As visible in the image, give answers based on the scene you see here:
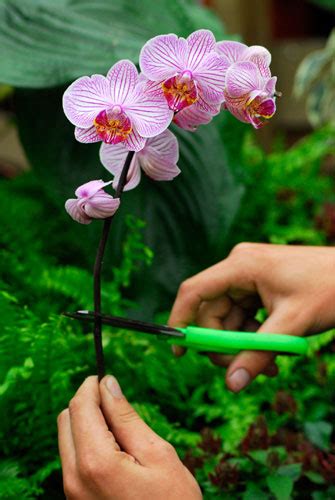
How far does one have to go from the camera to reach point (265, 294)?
108cm

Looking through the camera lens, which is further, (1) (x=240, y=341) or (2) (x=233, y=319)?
(2) (x=233, y=319)

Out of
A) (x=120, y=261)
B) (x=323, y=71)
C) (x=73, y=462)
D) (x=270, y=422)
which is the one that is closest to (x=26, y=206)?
(x=120, y=261)

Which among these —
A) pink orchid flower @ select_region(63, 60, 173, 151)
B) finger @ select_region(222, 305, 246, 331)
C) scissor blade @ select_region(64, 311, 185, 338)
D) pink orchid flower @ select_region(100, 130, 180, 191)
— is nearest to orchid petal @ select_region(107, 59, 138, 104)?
pink orchid flower @ select_region(63, 60, 173, 151)

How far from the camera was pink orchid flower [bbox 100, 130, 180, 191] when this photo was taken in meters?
0.92

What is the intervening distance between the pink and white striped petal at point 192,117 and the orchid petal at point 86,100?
106 millimetres

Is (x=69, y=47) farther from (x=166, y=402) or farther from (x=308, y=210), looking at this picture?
(x=308, y=210)

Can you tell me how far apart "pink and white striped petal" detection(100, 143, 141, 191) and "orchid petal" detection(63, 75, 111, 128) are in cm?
12

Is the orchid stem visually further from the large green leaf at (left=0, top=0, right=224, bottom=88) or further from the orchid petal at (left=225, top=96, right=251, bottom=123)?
the large green leaf at (left=0, top=0, right=224, bottom=88)

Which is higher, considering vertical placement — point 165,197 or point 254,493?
point 165,197

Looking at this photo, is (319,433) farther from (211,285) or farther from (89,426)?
(89,426)

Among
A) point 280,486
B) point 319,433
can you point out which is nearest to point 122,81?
point 280,486

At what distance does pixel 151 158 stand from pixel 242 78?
172 mm

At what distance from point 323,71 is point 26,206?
1511mm

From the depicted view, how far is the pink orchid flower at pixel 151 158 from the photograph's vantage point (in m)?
0.92
